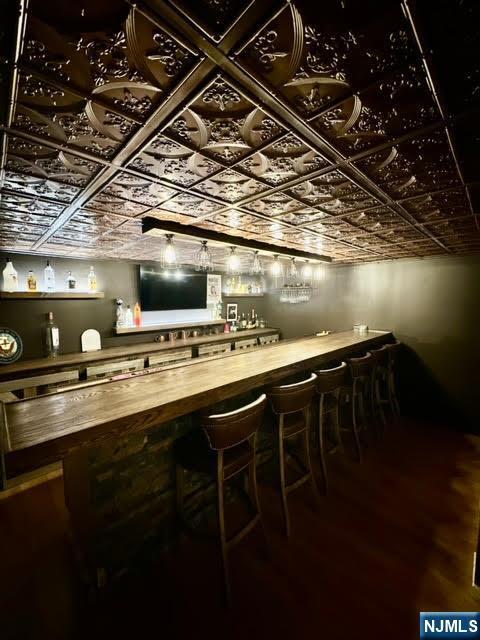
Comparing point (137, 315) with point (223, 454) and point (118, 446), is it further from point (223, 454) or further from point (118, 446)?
point (223, 454)

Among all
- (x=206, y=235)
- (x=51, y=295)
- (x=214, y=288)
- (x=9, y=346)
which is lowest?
(x=9, y=346)

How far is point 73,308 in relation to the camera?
4207mm

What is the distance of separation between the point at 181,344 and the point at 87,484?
3.47 metres

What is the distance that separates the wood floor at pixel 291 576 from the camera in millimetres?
1494

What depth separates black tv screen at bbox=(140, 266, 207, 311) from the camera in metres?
4.96

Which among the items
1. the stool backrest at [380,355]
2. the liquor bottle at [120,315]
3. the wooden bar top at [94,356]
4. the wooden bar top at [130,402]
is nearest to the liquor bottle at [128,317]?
the liquor bottle at [120,315]

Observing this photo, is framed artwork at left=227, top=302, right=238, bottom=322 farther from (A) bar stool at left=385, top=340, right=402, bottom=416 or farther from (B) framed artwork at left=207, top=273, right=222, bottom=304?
(A) bar stool at left=385, top=340, right=402, bottom=416

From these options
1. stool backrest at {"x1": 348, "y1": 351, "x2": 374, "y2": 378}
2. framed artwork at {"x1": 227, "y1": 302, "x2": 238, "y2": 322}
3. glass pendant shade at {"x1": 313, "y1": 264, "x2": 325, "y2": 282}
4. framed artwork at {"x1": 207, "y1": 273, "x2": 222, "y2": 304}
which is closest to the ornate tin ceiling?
stool backrest at {"x1": 348, "y1": 351, "x2": 374, "y2": 378}

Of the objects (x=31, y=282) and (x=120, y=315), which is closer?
(x=31, y=282)

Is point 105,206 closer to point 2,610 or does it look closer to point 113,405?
point 113,405

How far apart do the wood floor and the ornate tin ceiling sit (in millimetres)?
2549

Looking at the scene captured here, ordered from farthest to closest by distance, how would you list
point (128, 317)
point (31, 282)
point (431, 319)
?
point (128, 317) < point (431, 319) < point (31, 282)

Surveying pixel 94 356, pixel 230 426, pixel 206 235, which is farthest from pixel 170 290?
pixel 230 426

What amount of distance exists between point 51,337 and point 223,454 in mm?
3527
